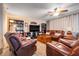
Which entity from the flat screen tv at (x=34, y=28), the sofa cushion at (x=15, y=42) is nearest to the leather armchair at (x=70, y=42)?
the flat screen tv at (x=34, y=28)

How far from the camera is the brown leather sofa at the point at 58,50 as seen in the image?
264 centimetres

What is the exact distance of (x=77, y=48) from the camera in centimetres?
249

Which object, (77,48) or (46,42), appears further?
(46,42)

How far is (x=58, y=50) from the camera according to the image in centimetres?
274

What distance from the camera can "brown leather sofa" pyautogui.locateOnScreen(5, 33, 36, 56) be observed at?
9.12 feet

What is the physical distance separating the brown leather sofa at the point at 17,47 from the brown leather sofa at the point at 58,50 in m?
0.34

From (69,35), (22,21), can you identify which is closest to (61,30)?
(69,35)

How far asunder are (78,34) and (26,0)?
134cm

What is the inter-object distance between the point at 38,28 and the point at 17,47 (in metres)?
0.64

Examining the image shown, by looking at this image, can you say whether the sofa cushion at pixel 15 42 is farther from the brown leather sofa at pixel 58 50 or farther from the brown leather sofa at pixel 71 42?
the brown leather sofa at pixel 71 42

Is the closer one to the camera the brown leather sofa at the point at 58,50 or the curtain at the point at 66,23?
the brown leather sofa at the point at 58,50

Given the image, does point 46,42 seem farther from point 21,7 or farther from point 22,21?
point 21,7

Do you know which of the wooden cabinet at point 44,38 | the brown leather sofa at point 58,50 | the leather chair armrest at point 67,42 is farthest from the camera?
the wooden cabinet at point 44,38

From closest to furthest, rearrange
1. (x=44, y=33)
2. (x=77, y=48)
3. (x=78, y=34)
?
(x=77, y=48) → (x=78, y=34) → (x=44, y=33)
